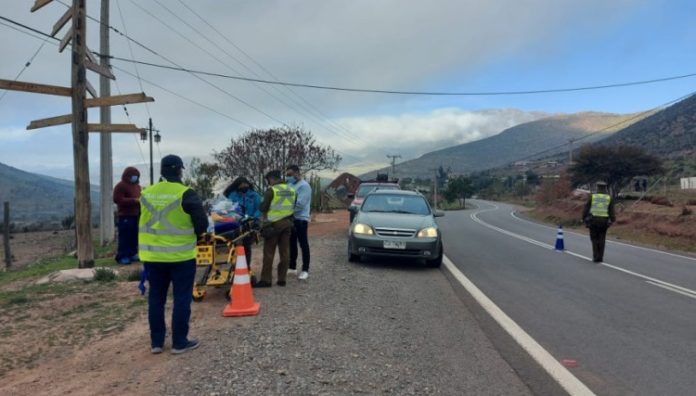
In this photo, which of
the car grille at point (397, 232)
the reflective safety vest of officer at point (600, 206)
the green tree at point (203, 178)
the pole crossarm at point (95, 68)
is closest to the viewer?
the pole crossarm at point (95, 68)

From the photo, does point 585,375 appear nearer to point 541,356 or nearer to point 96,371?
point 541,356

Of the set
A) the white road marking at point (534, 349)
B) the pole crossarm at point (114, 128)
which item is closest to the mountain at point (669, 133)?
the white road marking at point (534, 349)

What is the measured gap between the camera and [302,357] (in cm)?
457

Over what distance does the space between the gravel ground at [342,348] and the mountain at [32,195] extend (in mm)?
82938

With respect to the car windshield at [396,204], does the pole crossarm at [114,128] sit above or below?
above

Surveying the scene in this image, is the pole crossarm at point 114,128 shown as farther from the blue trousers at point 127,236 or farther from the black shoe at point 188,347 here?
the black shoe at point 188,347

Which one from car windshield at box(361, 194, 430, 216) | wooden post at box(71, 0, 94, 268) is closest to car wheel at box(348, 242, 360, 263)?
car windshield at box(361, 194, 430, 216)

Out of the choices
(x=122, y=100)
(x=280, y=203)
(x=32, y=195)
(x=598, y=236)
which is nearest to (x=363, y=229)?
(x=280, y=203)

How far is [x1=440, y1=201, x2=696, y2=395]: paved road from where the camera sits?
4.62m

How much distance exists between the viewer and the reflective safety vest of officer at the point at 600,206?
1212 cm

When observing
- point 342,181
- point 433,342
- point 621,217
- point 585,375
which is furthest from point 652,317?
point 342,181

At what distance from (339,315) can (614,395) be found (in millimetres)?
2990

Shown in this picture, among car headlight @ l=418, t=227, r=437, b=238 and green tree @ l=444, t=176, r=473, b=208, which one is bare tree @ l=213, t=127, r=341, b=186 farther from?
green tree @ l=444, t=176, r=473, b=208

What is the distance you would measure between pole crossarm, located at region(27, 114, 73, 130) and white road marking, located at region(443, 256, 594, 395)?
7.67 meters
